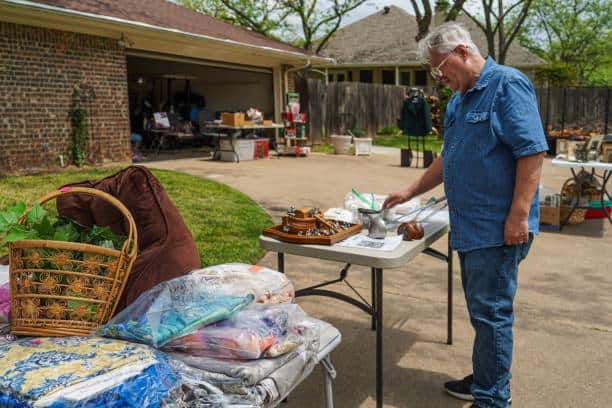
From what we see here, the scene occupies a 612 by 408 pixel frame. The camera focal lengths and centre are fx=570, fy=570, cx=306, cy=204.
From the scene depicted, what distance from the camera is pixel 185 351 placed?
186cm

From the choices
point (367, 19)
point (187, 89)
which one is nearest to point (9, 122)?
point (187, 89)

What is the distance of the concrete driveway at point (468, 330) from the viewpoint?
3.04 metres

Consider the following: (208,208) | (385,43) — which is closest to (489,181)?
(208,208)

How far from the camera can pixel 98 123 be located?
10852 mm

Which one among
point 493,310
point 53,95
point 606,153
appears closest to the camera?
point 493,310

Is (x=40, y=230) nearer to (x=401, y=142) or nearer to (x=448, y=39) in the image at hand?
(x=448, y=39)

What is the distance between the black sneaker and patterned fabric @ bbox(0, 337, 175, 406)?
1.81m

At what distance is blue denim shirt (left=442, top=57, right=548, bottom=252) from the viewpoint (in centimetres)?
237

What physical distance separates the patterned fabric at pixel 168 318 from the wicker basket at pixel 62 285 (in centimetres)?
11

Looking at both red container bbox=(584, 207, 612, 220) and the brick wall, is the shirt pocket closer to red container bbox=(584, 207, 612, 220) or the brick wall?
red container bbox=(584, 207, 612, 220)

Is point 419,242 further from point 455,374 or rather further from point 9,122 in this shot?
point 9,122

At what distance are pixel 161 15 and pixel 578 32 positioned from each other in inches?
1499

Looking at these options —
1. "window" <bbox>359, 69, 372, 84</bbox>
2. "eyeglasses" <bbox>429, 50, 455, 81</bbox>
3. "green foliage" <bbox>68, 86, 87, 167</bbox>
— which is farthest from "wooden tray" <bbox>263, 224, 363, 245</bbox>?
"window" <bbox>359, 69, 372, 84</bbox>

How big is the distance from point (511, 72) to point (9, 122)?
9.03 m
